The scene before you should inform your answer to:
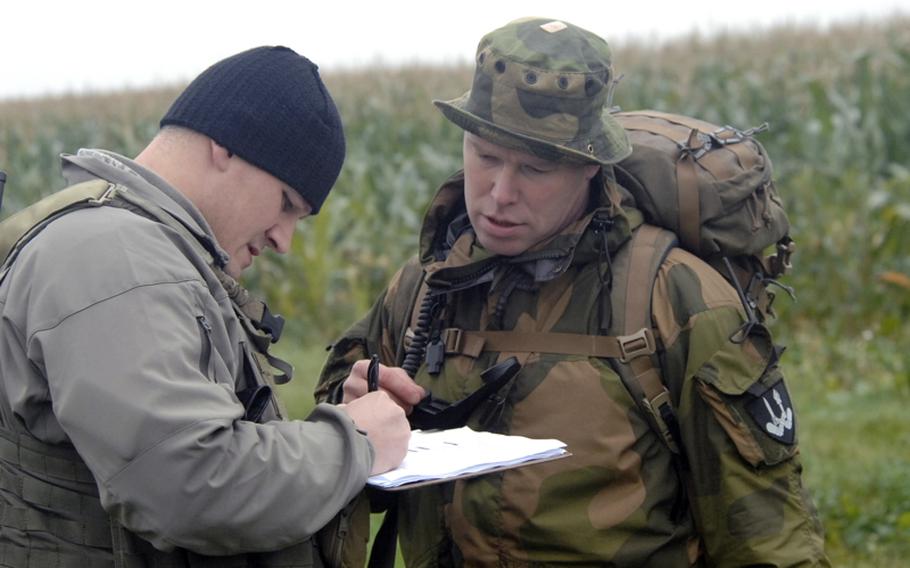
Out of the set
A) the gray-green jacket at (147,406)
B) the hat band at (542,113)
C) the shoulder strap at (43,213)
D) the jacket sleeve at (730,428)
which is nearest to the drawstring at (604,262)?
the jacket sleeve at (730,428)

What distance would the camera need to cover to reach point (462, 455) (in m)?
2.71

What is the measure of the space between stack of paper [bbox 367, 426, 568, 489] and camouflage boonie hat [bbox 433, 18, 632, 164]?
740mm

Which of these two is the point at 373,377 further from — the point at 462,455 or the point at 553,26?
the point at 553,26

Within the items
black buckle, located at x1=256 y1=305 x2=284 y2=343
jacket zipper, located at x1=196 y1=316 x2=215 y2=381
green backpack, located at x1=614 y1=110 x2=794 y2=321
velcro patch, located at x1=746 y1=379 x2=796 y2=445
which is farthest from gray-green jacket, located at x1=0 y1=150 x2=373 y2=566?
green backpack, located at x1=614 y1=110 x2=794 y2=321

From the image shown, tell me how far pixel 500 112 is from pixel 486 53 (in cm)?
17

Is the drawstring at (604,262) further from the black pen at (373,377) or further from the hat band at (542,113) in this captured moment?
the black pen at (373,377)

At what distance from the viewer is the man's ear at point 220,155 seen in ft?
8.34

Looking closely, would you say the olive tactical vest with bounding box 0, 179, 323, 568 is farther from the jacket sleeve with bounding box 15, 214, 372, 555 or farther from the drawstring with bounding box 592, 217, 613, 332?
the drawstring with bounding box 592, 217, 613, 332

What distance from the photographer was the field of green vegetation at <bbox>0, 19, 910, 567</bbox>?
6.50 m

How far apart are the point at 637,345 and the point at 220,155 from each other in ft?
3.53

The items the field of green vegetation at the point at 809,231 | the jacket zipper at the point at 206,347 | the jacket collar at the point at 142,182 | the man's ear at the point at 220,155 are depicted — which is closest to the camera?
the jacket zipper at the point at 206,347

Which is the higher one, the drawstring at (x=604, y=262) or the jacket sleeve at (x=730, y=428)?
the drawstring at (x=604, y=262)

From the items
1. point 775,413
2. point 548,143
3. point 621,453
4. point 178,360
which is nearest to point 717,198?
point 548,143

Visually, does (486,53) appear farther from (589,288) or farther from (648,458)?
(648,458)
